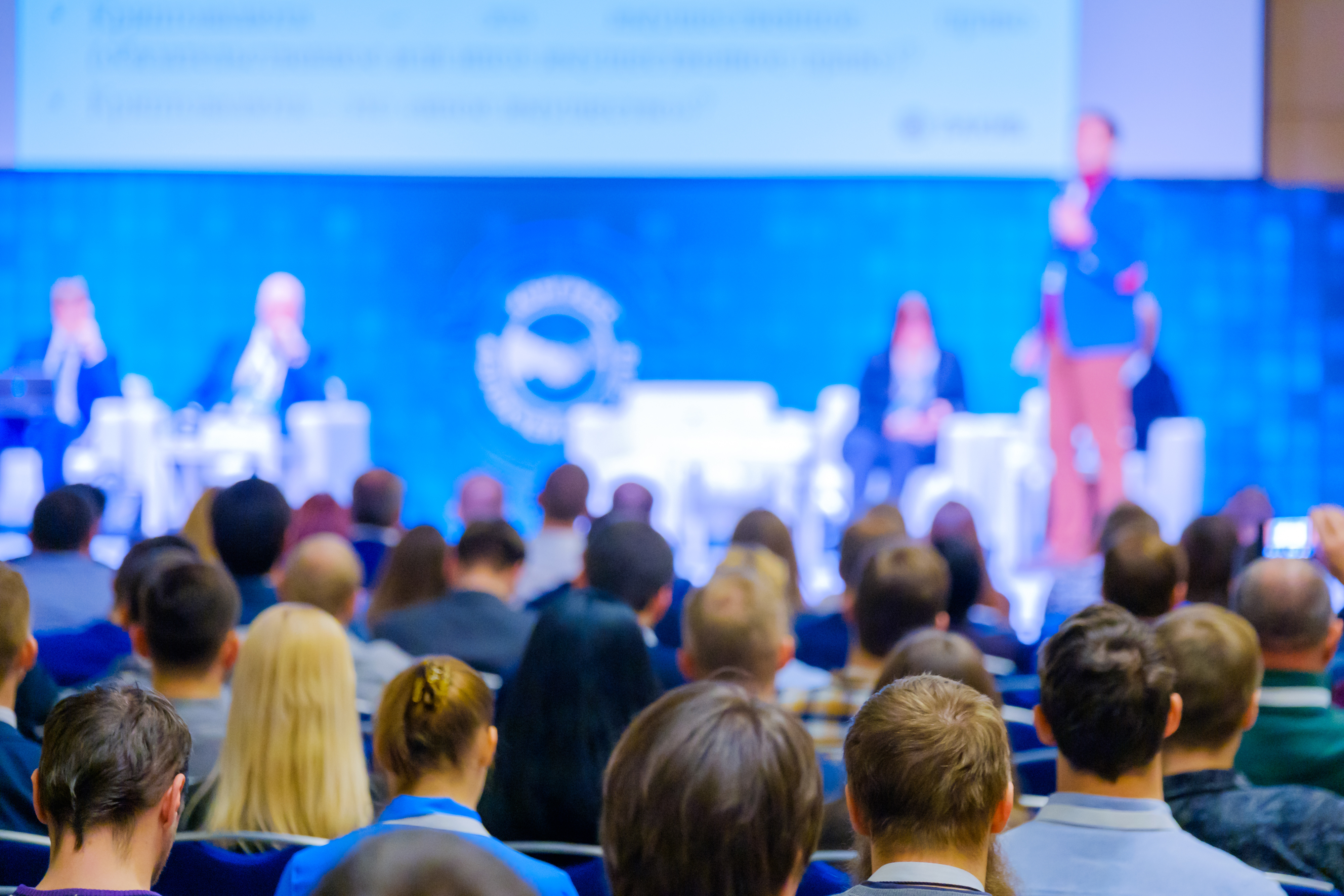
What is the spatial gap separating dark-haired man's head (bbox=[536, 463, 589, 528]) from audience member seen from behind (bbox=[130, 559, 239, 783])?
1952mm

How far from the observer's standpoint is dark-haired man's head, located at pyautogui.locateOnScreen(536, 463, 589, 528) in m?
4.26

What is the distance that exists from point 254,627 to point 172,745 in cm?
55

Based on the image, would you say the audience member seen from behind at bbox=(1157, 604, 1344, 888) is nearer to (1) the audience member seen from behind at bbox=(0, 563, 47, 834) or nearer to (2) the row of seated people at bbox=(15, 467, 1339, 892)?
(2) the row of seated people at bbox=(15, 467, 1339, 892)

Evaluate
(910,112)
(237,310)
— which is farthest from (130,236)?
(910,112)

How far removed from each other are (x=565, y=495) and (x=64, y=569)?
1518mm

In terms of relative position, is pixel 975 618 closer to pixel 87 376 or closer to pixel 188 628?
pixel 188 628

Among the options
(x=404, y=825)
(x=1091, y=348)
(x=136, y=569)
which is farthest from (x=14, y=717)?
(x=1091, y=348)

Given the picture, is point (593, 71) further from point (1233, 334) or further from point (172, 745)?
point (172, 745)

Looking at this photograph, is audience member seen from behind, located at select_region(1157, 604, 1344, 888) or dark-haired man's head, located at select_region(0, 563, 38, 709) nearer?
audience member seen from behind, located at select_region(1157, 604, 1344, 888)

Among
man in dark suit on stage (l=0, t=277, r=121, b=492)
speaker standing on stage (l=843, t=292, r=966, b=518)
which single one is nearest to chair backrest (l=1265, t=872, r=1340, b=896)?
speaker standing on stage (l=843, t=292, r=966, b=518)

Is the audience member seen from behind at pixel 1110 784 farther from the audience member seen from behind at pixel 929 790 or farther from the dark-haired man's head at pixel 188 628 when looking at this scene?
the dark-haired man's head at pixel 188 628

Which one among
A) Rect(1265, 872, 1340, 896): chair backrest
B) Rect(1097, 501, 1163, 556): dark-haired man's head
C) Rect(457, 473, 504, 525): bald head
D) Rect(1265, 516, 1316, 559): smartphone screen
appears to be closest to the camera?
Rect(1265, 872, 1340, 896): chair backrest

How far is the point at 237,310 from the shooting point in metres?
7.08

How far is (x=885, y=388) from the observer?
6.85 m
